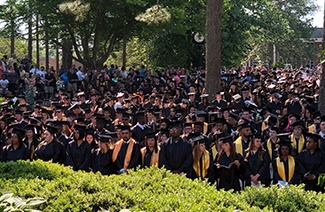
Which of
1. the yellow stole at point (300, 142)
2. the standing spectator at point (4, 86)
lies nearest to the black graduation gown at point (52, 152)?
the yellow stole at point (300, 142)

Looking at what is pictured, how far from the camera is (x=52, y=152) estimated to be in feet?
32.7

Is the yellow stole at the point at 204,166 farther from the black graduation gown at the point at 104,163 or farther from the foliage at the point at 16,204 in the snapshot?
the foliage at the point at 16,204

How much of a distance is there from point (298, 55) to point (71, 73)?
35.5 m

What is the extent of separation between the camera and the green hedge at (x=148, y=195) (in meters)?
4.84

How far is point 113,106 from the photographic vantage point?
52.5 feet

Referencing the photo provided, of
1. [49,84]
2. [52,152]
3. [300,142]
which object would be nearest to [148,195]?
[52,152]

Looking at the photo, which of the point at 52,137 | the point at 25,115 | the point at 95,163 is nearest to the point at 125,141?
the point at 95,163

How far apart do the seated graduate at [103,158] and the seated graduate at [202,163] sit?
1450 millimetres

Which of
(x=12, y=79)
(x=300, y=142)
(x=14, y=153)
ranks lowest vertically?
(x=14, y=153)

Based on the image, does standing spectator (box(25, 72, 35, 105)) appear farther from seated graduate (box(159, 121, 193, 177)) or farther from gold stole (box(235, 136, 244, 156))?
gold stole (box(235, 136, 244, 156))

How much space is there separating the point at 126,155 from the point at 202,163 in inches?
52.5

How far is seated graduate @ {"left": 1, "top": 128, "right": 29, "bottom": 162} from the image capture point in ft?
32.8

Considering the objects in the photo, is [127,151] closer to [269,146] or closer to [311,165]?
[269,146]

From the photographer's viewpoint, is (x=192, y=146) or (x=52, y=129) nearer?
(x=192, y=146)
